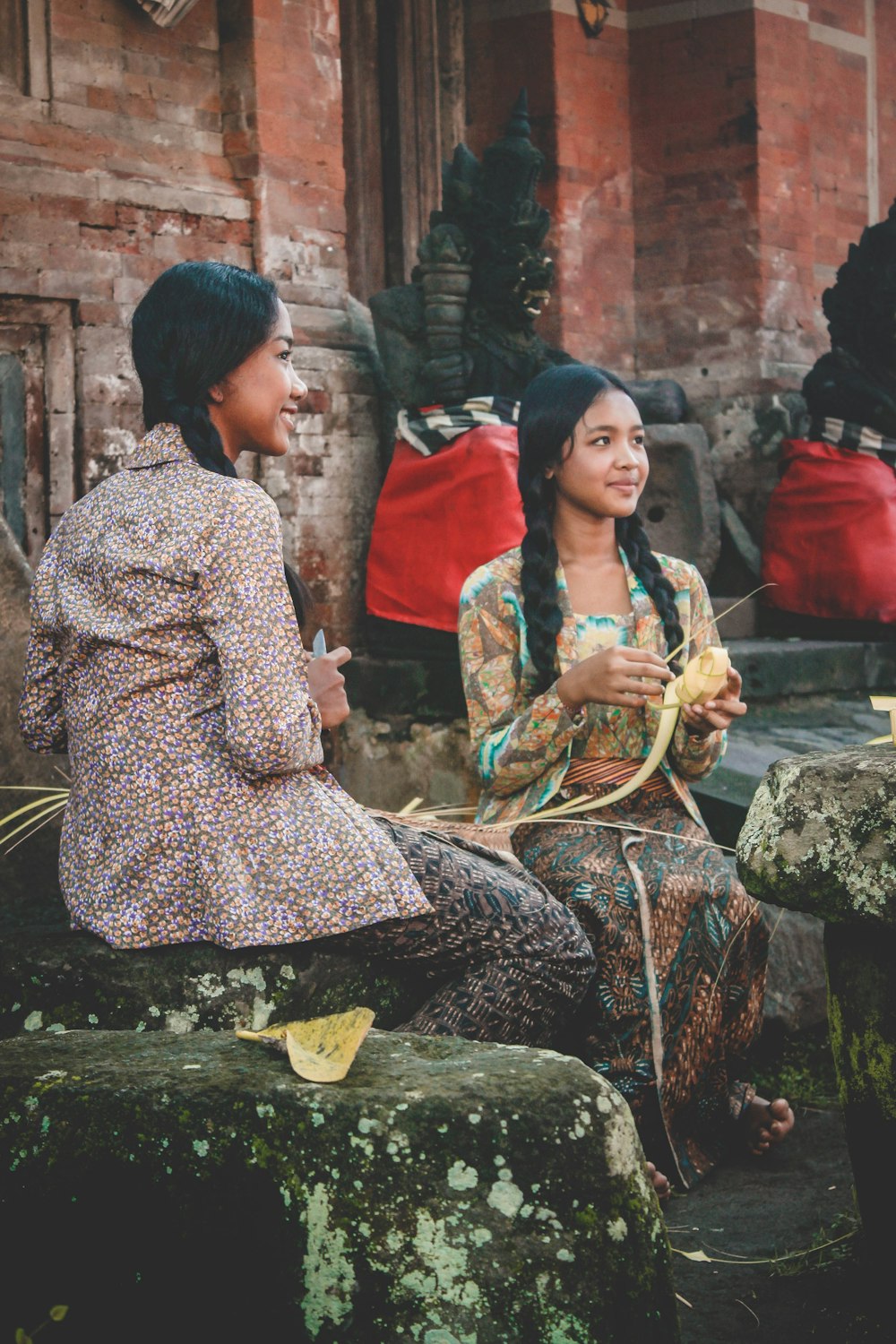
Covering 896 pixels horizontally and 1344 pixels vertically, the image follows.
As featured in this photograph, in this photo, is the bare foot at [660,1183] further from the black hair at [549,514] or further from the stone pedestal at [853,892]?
the black hair at [549,514]

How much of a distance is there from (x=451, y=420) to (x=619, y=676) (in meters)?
3.02

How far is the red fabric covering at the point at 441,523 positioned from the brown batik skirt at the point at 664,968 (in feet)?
7.59

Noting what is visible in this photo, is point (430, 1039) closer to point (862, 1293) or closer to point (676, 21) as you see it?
point (862, 1293)

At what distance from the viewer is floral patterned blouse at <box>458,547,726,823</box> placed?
354 cm

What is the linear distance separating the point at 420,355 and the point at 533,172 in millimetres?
880

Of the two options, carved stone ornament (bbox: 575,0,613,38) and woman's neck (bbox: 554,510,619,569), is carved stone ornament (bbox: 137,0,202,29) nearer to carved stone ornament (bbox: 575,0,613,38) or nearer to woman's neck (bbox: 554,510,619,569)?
carved stone ornament (bbox: 575,0,613,38)

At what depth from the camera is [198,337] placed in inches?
106

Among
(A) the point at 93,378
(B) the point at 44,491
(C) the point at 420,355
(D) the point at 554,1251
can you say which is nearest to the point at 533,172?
(C) the point at 420,355

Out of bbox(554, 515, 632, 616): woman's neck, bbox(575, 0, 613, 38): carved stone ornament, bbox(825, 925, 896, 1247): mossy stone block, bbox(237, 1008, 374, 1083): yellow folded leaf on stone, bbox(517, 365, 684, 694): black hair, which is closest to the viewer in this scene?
bbox(237, 1008, 374, 1083): yellow folded leaf on stone

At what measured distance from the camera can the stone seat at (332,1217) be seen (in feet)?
5.48

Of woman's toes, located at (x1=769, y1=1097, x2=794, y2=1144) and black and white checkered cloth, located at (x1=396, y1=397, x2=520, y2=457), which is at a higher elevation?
black and white checkered cloth, located at (x1=396, y1=397, x2=520, y2=457)

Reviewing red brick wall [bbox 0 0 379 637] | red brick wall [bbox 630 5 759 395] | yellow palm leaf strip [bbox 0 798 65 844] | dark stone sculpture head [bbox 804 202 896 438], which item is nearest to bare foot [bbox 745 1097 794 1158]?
yellow palm leaf strip [bbox 0 798 65 844]

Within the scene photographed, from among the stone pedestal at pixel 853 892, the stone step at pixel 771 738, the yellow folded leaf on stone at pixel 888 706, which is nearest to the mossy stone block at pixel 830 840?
the stone pedestal at pixel 853 892

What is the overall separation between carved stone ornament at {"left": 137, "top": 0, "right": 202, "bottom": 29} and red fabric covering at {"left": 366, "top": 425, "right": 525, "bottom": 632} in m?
1.87
